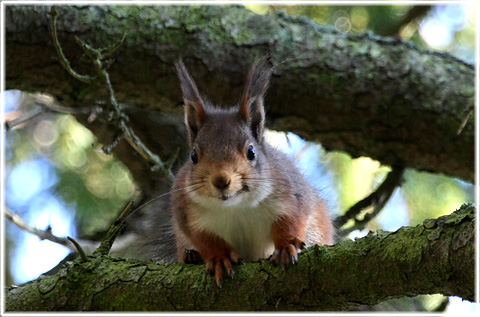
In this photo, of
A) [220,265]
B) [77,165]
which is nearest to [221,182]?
[220,265]

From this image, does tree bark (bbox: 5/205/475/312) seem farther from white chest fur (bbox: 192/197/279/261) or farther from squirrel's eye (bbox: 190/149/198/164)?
squirrel's eye (bbox: 190/149/198/164)

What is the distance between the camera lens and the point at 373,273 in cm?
150

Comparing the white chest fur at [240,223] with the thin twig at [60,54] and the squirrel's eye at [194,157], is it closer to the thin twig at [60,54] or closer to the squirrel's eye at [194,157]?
the squirrel's eye at [194,157]

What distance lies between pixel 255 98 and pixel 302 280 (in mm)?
662

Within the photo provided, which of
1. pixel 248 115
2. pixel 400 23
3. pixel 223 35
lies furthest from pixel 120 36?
pixel 400 23

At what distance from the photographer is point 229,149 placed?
1.91 meters

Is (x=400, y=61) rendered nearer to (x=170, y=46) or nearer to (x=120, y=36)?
(x=170, y=46)

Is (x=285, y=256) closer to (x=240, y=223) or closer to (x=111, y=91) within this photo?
(x=240, y=223)

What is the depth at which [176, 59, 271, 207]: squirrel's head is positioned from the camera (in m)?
1.82

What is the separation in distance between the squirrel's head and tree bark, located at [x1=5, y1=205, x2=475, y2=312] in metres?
0.22

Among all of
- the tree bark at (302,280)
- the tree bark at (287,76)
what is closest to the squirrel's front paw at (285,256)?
the tree bark at (302,280)

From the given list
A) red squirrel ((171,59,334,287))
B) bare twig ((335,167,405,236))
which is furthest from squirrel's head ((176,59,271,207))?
bare twig ((335,167,405,236))

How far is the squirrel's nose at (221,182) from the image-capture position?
5.80 feet

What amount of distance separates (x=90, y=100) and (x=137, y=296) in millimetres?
1089
